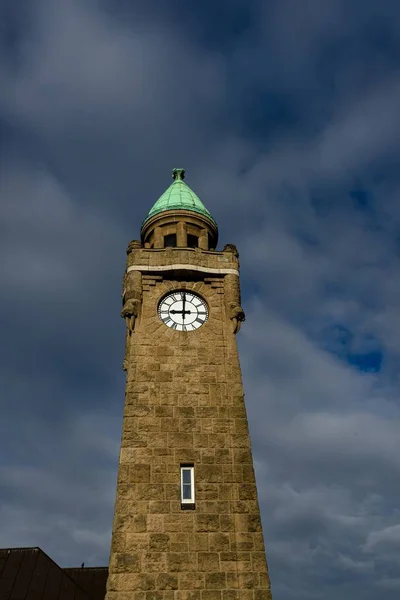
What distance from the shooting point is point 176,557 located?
66.0 feet


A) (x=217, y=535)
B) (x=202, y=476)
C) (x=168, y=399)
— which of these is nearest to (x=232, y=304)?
(x=168, y=399)

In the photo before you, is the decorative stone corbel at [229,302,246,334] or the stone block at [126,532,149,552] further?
the decorative stone corbel at [229,302,246,334]

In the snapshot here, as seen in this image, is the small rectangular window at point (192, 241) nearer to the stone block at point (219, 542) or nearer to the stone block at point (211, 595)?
the stone block at point (219, 542)

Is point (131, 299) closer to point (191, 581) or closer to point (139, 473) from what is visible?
point (139, 473)

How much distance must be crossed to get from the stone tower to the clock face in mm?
42

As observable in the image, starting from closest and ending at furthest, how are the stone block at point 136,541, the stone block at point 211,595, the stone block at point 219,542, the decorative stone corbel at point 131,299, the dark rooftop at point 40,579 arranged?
the stone block at point 211,595, the stone block at point 136,541, the stone block at point 219,542, the dark rooftop at point 40,579, the decorative stone corbel at point 131,299

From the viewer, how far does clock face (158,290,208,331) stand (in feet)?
82.9

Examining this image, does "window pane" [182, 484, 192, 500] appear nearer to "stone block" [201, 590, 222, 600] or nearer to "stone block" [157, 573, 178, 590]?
"stone block" [157, 573, 178, 590]

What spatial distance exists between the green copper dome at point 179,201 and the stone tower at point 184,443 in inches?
76.8

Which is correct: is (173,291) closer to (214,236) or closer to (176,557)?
(214,236)

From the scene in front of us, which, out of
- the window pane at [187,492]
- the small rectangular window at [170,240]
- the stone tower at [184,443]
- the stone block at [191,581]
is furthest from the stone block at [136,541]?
the small rectangular window at [170,240]

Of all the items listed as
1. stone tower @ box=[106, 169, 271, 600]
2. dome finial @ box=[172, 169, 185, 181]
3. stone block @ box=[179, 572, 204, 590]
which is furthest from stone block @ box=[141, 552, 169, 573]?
dome finial @ box=[172, 169, 185, 181]

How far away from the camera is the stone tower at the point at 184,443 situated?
65.3ft

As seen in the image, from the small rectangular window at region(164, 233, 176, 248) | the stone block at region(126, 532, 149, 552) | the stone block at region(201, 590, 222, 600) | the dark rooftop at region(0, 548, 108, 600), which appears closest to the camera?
the stone block at region(201, 590, 222, 600)
